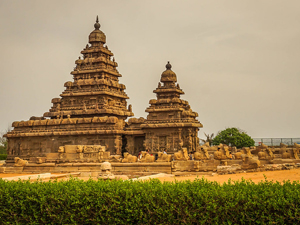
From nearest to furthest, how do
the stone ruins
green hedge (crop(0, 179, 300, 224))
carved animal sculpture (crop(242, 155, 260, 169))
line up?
green hedge (crop(0, 179, 300, 224)), carved animal sculpture (crop(242, 155, 260, 169)), the stone ruins

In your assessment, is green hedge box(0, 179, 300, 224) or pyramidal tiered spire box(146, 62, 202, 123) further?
pyramidal tiered spire box(146, 62, 202, 123)

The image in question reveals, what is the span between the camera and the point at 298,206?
23.5 feet

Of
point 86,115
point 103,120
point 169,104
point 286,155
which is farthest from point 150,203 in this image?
point 86,115

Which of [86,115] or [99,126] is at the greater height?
[86,115]

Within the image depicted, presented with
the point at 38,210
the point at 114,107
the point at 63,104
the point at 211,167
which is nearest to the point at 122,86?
the point at 114,107

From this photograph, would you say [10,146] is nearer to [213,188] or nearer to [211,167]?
[211,167]

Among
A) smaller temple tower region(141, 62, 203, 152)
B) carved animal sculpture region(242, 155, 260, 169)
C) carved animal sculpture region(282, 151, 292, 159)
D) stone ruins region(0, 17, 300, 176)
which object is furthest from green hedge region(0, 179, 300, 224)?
smaller temple tower region(141, 62, 203, 152)

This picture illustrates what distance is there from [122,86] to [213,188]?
31288 mm

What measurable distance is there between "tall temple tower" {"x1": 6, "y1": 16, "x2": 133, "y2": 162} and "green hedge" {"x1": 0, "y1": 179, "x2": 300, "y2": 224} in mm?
23114

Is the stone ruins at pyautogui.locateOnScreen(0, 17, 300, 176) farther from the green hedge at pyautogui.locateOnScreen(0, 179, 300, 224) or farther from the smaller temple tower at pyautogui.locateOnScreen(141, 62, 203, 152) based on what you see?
the green hedge at pyautogui.locateOnScreen(0, 179, 300, 224)

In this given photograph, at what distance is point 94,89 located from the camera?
1427 inches

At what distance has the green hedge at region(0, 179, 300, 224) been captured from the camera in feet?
24.0

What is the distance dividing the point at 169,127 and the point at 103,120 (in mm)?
5983

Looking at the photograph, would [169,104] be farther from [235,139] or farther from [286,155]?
[286,155]
